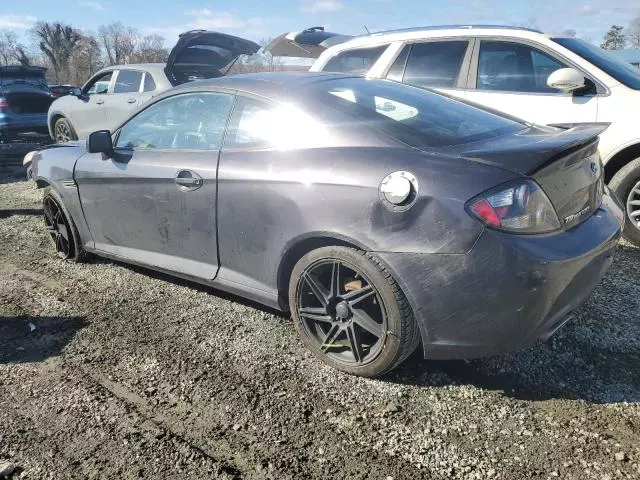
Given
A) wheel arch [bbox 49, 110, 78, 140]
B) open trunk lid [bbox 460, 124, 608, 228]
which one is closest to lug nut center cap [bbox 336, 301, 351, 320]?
open trunk lid [bbox 460, 124, 608, 228]

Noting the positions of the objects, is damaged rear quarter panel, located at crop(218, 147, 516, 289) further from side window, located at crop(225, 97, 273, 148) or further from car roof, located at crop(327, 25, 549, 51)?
car roof, located at crop(327, 25, 549, 51)

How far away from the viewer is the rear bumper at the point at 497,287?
2.26 meters

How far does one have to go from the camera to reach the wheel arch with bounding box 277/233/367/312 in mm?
2611

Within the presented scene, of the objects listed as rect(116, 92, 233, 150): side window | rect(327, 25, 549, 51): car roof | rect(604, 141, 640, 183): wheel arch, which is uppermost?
rect(327, 25, 549, 51): car roof

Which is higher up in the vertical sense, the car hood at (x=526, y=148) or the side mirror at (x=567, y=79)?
the side mirror at (x=567, y=79)

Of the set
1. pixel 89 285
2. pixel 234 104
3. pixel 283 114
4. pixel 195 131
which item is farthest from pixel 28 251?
pixel 283 114

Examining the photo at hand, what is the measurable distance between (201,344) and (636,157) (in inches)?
148

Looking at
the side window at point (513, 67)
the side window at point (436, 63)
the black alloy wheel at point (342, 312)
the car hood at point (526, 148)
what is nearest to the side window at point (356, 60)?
the side window at point (436, 63)

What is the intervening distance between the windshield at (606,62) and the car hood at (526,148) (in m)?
2.03

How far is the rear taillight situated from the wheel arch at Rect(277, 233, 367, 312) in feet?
1.82

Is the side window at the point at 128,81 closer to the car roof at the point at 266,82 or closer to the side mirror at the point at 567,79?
the car roof at the point at 266,82

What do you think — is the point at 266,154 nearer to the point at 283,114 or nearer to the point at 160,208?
the point at 283,114

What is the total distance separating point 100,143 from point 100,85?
6.70 meters

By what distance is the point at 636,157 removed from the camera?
14.7 feet
